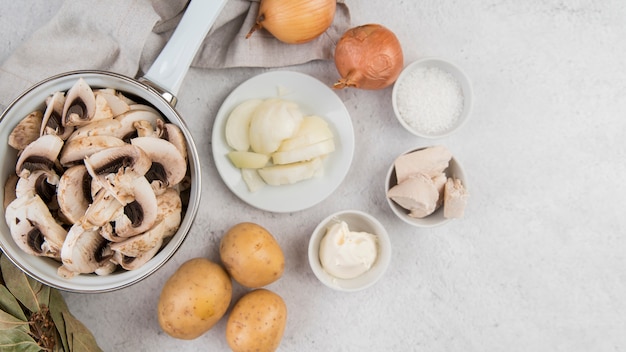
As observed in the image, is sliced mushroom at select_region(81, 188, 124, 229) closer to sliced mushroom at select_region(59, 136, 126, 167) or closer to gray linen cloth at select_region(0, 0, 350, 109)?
sliced mushroom at select_region(59, 136, 126, 167)

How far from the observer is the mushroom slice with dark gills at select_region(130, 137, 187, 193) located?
895 millimetres

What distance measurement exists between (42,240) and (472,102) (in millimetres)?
805

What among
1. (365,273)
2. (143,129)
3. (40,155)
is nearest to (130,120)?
(143,129)

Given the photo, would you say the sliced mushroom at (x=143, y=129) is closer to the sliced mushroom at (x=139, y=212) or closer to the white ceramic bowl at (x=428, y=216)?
the sliced mushroom at (x=139, y=212)

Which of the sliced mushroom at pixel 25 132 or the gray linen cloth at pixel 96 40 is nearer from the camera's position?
the sliced mushroom at pixel 25 132

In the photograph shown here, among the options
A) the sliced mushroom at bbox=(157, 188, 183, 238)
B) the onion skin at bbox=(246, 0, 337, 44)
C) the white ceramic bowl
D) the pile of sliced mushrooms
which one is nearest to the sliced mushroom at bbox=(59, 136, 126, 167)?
the pile of sliced mushrooms

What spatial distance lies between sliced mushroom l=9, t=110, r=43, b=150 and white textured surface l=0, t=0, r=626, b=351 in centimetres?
36

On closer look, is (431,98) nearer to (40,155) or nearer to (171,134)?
(171,134)

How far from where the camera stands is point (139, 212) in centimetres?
88

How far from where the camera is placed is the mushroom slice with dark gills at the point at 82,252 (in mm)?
854

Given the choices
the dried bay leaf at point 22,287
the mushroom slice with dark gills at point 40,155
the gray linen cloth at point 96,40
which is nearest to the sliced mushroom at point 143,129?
the mushroom slice with dark gills at point 40,155

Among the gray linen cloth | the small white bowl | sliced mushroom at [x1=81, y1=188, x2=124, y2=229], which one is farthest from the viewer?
the small white bowl

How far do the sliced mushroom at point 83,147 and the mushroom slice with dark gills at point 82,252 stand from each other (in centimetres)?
10

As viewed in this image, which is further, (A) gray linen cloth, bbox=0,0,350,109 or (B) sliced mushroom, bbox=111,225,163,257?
(A) gray linen cloth, bbox=0,0,350,109
